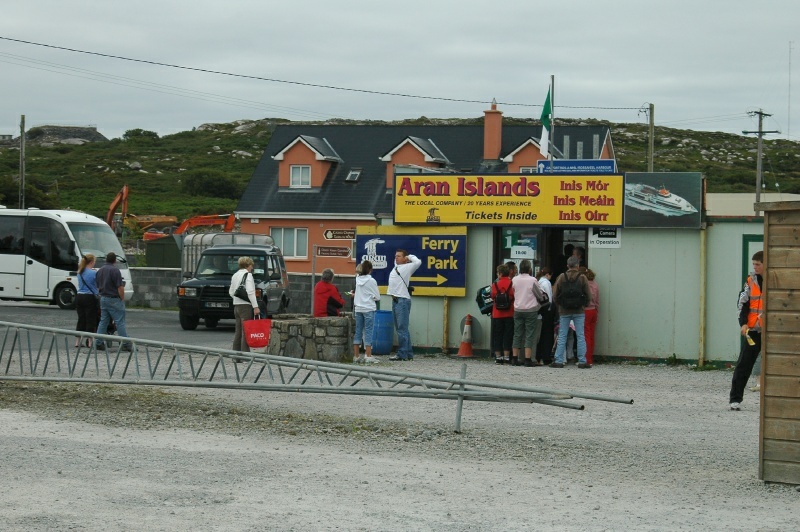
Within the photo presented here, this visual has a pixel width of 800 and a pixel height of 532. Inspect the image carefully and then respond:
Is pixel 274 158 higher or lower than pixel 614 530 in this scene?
higher

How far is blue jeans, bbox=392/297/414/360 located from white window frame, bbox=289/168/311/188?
130ft

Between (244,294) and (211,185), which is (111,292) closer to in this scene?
(244,294)

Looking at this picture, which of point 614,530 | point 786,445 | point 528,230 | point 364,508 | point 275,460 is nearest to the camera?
point 614,530

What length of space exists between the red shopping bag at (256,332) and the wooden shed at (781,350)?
995cm

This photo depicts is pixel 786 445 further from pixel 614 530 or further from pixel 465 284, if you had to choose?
pixel 465 284

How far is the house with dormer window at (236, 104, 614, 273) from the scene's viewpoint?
186ft

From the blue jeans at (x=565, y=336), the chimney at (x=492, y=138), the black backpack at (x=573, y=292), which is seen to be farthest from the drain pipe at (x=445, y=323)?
the chimney at (x=492, y=138)

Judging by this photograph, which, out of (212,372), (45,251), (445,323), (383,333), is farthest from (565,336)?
(45,251)

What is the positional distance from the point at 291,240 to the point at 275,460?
4854 cm

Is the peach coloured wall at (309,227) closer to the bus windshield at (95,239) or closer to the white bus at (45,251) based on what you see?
the bus windshield at (95,239)

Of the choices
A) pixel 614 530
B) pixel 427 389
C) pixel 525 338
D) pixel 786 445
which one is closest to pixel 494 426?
pixel 427 389

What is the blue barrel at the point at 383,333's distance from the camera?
20.1m

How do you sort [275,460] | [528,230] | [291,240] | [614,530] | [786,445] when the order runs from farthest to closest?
[291,240], [528,230], [275,460], [786,445], [614,530]

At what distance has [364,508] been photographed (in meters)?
7.59
